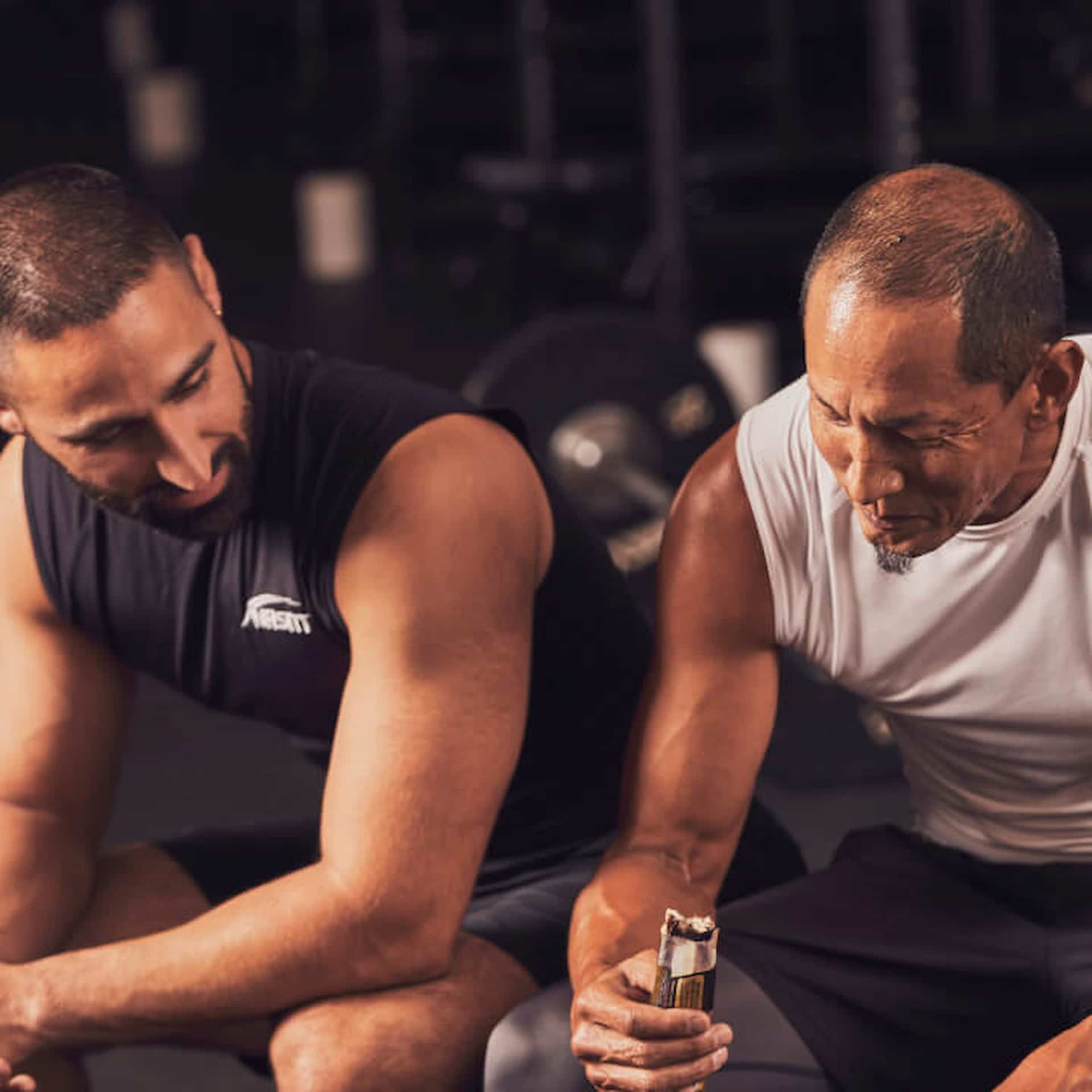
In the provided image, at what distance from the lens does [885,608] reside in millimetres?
1451

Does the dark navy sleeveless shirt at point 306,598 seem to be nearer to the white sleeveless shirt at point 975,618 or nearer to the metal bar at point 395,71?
the white sleeveless shirt at point 975,618

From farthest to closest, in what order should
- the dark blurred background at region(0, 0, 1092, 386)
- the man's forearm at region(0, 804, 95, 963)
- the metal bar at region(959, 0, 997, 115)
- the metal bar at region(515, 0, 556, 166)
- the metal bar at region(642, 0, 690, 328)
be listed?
the metal bar at region(959, 0, 997, 115) → the metal bar at region(515, 0, 556, 166) → the dark blurred background at region(0, 0, 1092, 386) → the metal bar at region(642, 0, 690, 328) → the man's forearm at region(0, 804, 95, 963)

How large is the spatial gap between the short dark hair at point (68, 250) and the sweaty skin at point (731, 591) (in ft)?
1.44

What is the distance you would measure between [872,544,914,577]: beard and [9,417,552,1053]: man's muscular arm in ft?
0.94

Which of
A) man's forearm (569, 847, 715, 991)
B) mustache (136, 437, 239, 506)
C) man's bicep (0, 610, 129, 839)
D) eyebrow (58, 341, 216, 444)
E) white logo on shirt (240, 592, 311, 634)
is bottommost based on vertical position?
man's forearm (569, 847, 715, 991)

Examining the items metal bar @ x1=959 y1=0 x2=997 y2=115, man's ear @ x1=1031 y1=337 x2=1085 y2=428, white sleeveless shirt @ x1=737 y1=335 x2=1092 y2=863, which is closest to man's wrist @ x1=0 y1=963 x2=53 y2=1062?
white sleeveless shirt @ x1=737 y1=335 x2=1092 y2=863

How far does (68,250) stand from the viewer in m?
1.43

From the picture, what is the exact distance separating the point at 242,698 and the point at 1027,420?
672 millimetres

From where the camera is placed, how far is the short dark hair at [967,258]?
1.26 m

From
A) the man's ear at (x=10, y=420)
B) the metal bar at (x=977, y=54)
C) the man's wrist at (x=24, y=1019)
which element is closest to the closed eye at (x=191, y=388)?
the man's ear at (x=10, y=420)

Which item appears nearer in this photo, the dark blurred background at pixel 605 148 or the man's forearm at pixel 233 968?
the man's forearm at pixel 233 968

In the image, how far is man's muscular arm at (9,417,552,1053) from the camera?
1459mm

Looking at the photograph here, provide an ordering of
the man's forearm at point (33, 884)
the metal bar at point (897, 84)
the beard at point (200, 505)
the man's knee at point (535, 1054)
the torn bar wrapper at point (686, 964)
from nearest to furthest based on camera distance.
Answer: the torn bar wrapper at point (686, 964), the man's knee at point (535, 1054), the beard at point (200, 505), the man's forearm at point (33, 884), the metal bar at point (897, 84)

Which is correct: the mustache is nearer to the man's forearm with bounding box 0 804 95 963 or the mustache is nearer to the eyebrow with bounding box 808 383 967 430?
the man's forearm with bounding box 0 804 95 963
